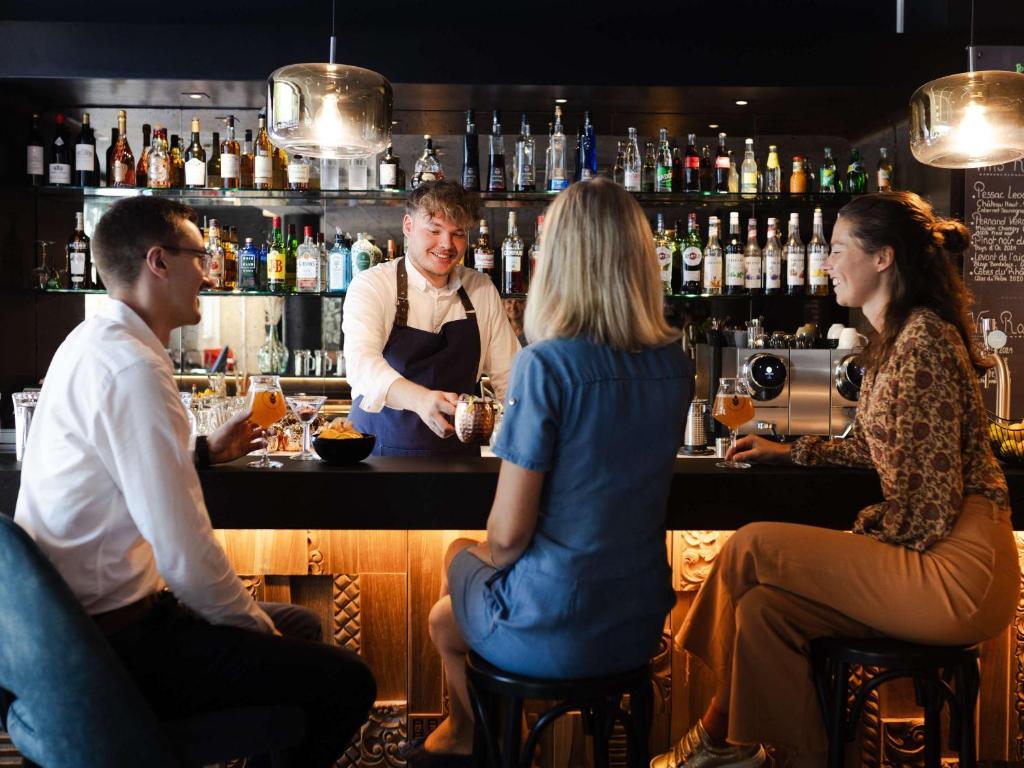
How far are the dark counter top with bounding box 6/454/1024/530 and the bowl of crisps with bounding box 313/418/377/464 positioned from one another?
0.09 metres

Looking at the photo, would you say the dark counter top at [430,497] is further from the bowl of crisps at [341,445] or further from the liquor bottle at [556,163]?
the liquor bottle at [556,163]

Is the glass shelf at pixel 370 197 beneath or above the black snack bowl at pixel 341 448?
above

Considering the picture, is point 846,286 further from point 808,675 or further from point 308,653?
point 308,653

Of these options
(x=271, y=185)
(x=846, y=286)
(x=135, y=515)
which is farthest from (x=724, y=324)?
(x=135, y=515)

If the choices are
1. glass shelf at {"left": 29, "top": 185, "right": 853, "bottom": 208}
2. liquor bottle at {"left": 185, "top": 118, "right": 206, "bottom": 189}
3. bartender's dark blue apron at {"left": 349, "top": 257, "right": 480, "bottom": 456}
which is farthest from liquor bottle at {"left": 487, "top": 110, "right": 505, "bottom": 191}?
liquor bottle at {"left": 185, "top": 118, "right": 206, "bottom": 189}

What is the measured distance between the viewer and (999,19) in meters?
4.37

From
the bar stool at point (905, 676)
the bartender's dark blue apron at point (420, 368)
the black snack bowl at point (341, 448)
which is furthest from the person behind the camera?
the bartender's dark blue apron at point (420, 368)

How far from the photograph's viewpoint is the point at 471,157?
15.2 feet

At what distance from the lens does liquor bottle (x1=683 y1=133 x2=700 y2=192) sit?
15.7 feet

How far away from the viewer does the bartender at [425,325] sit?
3424 mm

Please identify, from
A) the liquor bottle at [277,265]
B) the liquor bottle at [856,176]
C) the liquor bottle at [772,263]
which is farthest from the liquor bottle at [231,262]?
the liquor bottle at [856,176]

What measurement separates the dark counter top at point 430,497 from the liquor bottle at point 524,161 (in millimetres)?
2386

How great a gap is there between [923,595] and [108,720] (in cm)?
151

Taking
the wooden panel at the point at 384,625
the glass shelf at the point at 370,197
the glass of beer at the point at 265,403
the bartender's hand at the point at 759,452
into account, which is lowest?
the wooden panel at the point at 384,625
